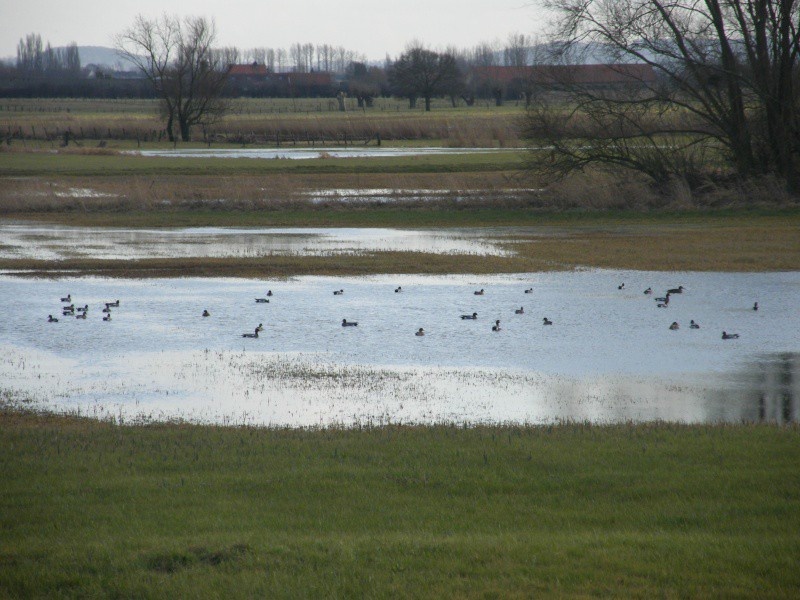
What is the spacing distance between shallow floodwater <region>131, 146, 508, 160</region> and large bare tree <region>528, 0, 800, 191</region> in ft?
93.8

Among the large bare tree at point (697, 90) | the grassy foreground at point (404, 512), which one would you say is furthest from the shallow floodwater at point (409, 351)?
the large bare tree at point (697, 90)

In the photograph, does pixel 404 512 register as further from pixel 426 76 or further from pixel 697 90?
pixel 426 76

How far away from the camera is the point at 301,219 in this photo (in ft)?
121

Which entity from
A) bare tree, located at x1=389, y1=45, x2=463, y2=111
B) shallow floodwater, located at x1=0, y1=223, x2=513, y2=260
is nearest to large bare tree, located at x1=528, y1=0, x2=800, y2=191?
shallow floodwater, located at x1=0, y1=223, x2=513, y2=260

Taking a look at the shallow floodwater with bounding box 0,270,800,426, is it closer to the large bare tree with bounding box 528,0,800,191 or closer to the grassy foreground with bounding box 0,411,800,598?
the grassy foreground with bounding box 0,411,800,598

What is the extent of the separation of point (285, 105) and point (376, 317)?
415 feet

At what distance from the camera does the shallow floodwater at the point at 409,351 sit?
12375 millimetres

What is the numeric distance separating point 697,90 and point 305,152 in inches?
1609

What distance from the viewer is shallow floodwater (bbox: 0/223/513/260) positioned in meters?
28.4

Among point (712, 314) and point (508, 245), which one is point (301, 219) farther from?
point (712, 314)

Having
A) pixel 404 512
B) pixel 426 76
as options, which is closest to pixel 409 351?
pixel 404 512

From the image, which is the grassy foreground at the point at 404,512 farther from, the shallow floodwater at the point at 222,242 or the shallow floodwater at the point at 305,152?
the shallow floodwater at the point at 305,152

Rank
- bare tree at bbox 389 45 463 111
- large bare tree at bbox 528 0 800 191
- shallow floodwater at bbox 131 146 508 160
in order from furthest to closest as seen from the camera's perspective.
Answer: bare tree at bbox 389 45 463 111, shallow floodwater at bbox 131 146 508 160, large bare tree at bbox 528 0 800 191

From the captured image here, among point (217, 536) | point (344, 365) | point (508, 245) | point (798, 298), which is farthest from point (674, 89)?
point (217, 536)
